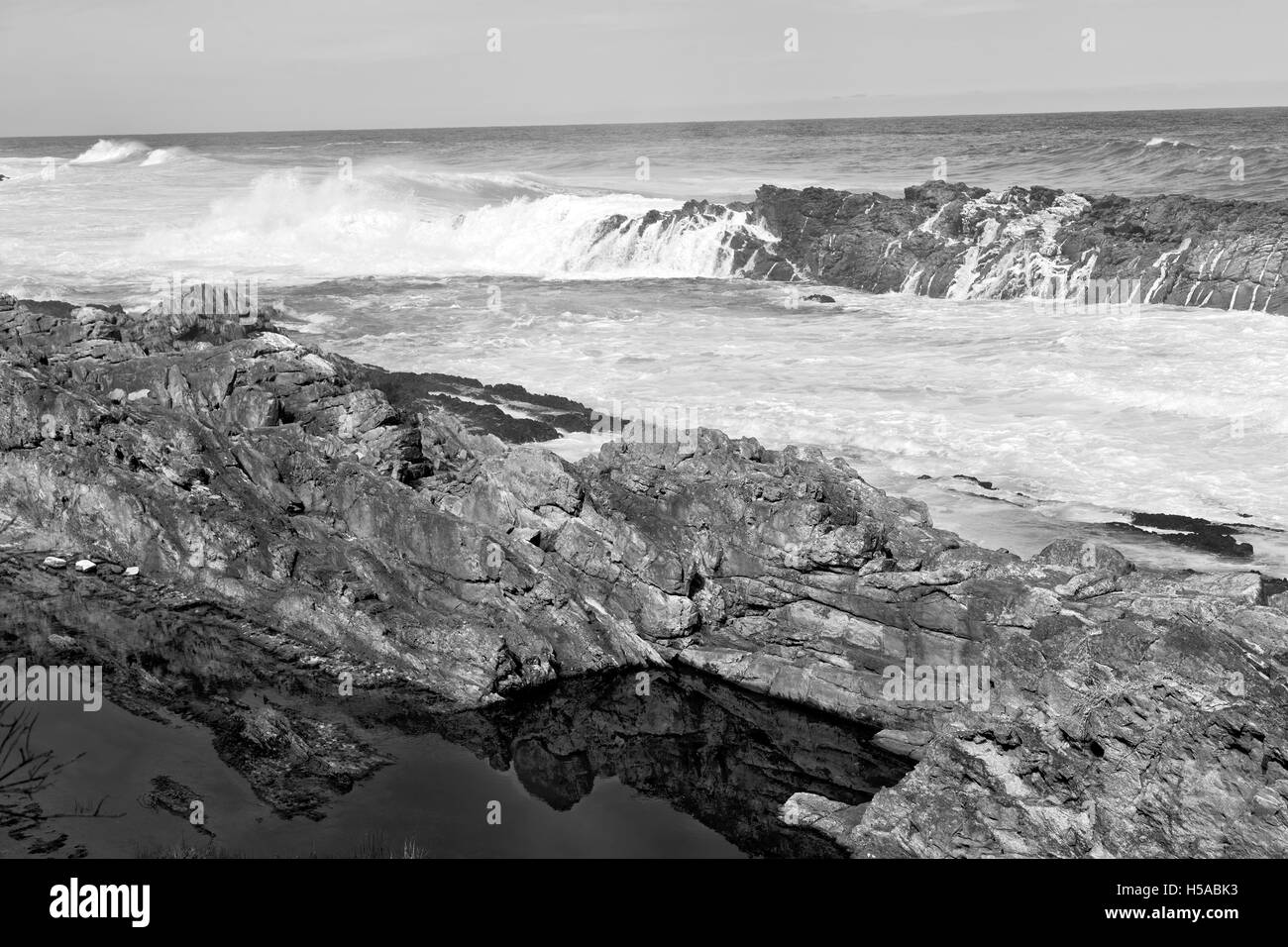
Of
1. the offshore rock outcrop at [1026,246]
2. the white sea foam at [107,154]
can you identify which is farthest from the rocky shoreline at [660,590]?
the white sea foam at [107,154]

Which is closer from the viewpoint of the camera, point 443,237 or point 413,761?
point 413,761

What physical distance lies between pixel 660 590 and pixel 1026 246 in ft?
119

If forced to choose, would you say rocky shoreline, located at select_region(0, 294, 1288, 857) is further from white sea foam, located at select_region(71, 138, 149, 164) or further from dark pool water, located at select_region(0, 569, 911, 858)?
white sea foam, located at select_region(71, 138, 149, 164)

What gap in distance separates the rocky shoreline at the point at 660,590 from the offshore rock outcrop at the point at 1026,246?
28.9 m

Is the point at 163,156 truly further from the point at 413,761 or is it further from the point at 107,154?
the point at 413,761

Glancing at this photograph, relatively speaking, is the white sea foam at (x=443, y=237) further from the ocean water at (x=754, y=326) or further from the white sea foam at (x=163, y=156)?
the white sea foam at (x=163, y=156)

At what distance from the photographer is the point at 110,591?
1900cm

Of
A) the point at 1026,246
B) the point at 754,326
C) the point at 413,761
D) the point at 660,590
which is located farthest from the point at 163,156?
the point at 413,761

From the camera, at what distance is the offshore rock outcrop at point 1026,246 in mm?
43875

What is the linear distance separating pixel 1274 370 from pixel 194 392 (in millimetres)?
28570

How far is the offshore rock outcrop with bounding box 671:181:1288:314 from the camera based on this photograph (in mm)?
43875

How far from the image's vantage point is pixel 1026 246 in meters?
49.5
